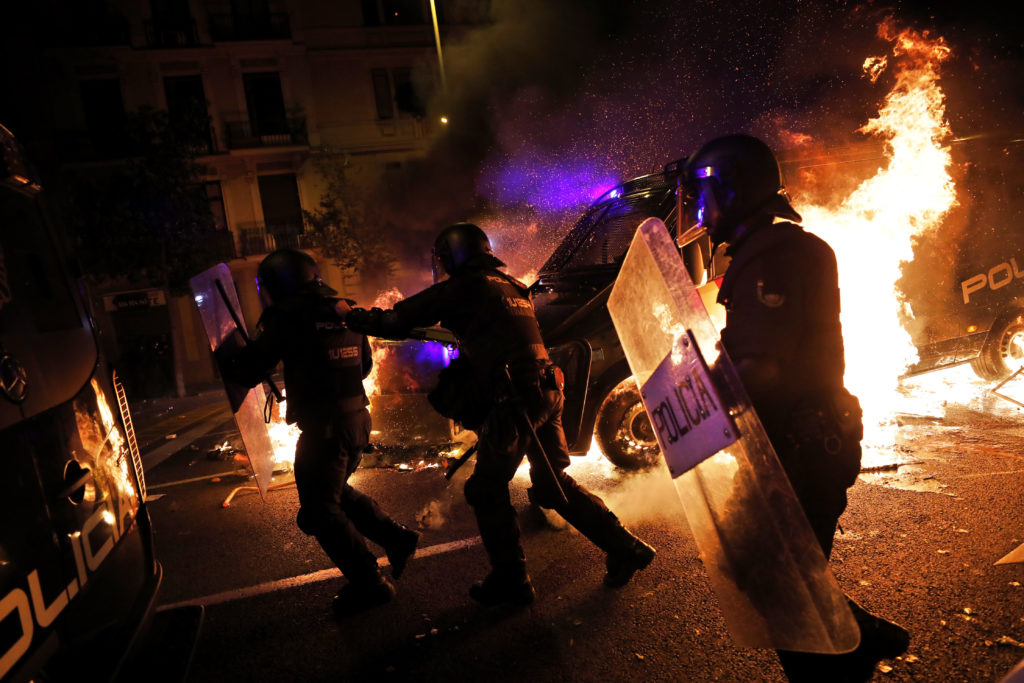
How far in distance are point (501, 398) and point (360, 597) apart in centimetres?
131

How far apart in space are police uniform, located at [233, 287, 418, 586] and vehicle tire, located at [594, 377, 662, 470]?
6.72 feet

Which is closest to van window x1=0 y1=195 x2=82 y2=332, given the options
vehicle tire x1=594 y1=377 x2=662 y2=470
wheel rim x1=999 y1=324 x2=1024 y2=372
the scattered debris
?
vehicle tire x1=594 y1=377 x2=662 y2=470

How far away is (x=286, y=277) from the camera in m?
3.12

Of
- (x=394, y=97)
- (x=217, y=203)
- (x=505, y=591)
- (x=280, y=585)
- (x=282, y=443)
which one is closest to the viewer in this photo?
(x=505, y=591)

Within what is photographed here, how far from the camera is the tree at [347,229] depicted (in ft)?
59.7

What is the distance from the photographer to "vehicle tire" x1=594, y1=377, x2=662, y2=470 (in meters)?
4.47

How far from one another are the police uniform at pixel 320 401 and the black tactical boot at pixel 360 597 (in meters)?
0.03

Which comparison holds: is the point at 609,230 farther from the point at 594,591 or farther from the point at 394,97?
the point at 394,97

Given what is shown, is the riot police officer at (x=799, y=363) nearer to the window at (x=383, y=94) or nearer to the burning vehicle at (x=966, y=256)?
the burning vehicle at (x=966, y=256)

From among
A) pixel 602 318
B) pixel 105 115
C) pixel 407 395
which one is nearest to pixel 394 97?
pixel 105 115

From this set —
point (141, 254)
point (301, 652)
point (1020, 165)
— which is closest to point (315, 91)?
point (141, 254)

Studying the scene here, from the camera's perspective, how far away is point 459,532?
3.90m

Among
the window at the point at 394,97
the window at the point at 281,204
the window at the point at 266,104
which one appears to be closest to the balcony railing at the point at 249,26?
the window at the point at 266,104

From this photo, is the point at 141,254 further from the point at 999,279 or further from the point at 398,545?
the point at 999,279
